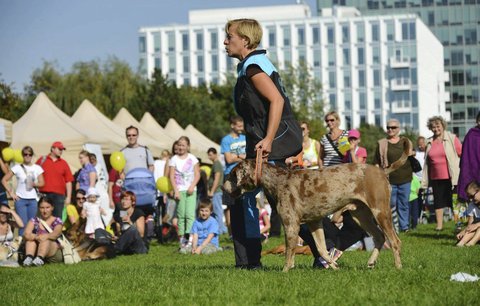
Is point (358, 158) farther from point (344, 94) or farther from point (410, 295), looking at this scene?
point (344, 94)

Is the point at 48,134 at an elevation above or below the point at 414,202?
above

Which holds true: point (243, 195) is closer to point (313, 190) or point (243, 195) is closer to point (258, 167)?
point (258, 167)

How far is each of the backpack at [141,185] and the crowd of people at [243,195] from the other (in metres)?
0.02

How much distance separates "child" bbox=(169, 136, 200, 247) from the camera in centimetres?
1947

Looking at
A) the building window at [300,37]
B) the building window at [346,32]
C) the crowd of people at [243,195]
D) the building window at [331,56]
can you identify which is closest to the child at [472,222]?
the crowd of people at [243,195]

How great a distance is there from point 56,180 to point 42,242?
496cm

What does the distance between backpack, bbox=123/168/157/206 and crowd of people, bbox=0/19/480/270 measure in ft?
0.07

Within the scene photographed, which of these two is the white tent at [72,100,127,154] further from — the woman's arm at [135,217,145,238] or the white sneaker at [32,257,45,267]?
the white sneaker at [32,257,45,267]

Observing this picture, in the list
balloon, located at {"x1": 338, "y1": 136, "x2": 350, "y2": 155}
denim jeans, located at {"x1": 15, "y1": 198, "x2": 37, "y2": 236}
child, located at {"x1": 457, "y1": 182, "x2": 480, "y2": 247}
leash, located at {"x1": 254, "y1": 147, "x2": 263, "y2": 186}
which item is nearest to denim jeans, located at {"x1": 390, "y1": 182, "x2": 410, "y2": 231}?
child, located at {"x1": 457, "y1": 182, "x2": 480, "y2": 247}

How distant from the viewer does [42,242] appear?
51.6 feet

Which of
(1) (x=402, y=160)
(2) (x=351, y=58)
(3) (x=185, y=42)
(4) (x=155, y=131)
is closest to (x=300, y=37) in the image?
(2) (x=351, y=58)

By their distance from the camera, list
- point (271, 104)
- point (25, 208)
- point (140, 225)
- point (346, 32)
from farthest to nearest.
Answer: point (346, 32), point (25, 208), point (140, 225), point (271, 104)

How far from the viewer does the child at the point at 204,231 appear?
696 inches

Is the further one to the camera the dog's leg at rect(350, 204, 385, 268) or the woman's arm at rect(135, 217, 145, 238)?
the woman's arm at rect(135, 217, 145, 238)
